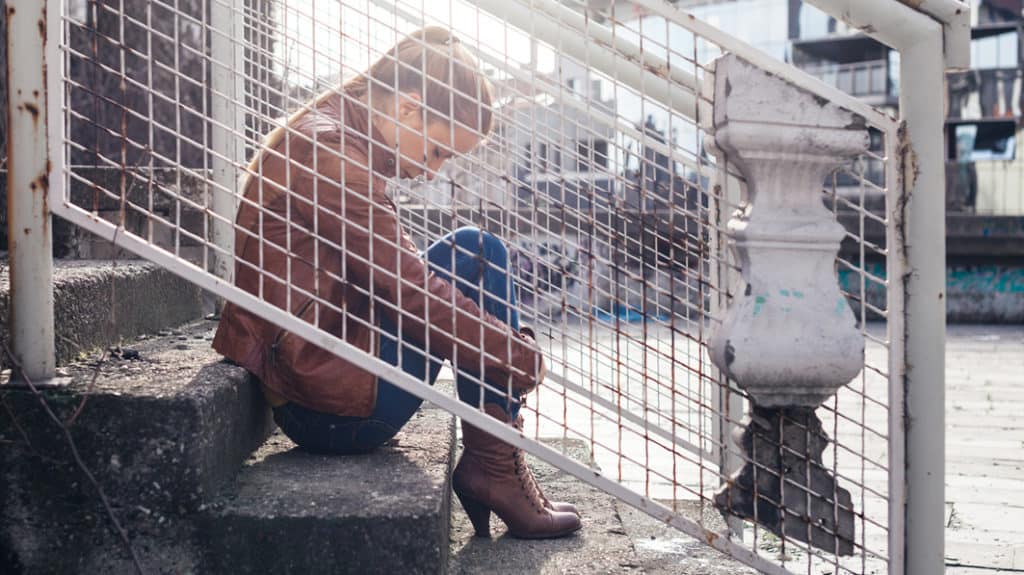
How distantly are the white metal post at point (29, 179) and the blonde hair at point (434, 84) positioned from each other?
36 cm

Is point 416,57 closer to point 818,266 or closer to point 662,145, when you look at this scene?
point 662,145

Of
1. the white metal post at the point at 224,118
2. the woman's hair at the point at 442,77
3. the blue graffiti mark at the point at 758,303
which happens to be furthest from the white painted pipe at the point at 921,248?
the white metal post at the point at 224,118

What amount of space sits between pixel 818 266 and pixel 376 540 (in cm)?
81

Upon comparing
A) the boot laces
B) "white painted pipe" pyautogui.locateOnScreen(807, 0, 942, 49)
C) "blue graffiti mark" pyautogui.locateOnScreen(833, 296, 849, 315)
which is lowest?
the boot laces

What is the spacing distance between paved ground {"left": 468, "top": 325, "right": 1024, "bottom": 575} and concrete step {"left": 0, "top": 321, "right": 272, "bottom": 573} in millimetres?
603

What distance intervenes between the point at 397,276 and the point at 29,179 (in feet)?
1.91

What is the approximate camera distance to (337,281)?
1.86 meters

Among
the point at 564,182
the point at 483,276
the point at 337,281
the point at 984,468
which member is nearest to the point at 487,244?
the point at 483,276

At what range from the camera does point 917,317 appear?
159 centimetres

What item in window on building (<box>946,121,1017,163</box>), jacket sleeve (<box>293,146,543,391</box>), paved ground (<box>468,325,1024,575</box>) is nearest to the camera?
jacket sleeve (<box>293,146,543,391</box>)

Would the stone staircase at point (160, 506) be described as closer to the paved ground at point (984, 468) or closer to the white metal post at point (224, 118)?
the white metal post at point (224, 118)

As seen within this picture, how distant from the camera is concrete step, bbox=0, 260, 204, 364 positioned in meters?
1.79

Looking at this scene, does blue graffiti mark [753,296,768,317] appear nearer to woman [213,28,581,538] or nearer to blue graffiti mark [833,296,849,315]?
blue graffiti mark [833,296,849,315]

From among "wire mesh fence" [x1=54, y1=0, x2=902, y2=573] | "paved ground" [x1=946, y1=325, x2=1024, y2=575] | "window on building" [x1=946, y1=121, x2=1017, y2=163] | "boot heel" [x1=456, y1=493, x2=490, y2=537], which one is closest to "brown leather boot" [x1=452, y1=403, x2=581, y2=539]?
"boot heel" [x1=456, y1=493, x2=490, y2=537]
